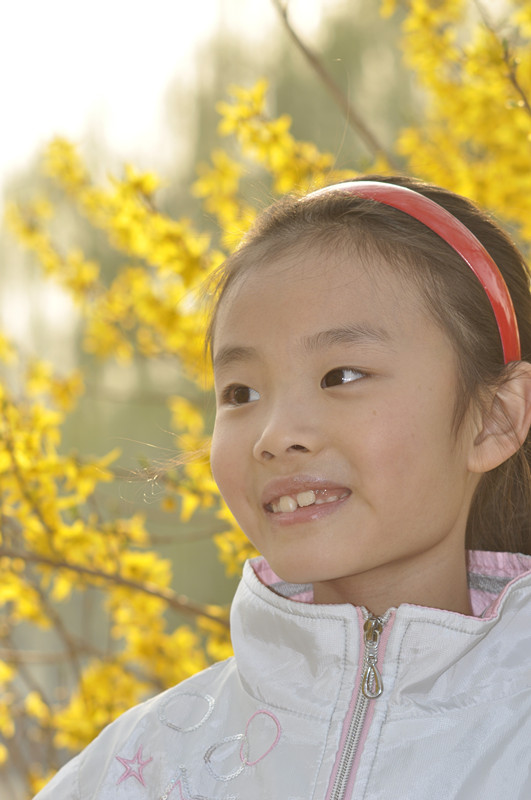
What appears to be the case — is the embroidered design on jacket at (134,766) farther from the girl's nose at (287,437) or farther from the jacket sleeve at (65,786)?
the girl's nose at (287,437)

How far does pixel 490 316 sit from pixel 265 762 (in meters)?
0.40

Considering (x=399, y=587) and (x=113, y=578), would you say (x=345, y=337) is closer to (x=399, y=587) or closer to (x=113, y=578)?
(x=399, y=587)

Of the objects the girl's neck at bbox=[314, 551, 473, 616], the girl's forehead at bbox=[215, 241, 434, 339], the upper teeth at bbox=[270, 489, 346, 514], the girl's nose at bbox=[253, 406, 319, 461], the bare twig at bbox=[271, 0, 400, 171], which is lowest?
the girl's neck at bbox=[314, 551, 473, 616]

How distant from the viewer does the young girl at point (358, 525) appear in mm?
598

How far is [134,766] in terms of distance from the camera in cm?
69

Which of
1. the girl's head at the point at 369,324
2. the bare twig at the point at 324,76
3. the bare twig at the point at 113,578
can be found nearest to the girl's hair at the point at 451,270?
the girl's head at the point at 369,324

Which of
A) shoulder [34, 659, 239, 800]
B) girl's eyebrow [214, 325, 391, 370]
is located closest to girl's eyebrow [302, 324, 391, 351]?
girl's eyebrow [214, 325, 391, 370]

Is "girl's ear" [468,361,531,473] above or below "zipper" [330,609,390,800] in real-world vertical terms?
above

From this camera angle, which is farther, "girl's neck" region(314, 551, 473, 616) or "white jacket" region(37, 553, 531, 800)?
"girl's neck" region(314, 551, 473, 616)

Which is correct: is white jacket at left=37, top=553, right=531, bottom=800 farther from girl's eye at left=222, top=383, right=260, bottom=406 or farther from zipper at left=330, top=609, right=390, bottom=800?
girl's eye at left=222, top=383, right=260, bottom=406

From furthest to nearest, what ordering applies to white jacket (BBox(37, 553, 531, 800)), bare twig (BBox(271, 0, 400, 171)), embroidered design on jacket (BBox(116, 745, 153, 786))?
bare twig (BBox(271, 0, 400, 171))
embroidered design on jacket (BBox(116, 745, 153, 786))
white jacket (BBox(37, 553, 531, 800))

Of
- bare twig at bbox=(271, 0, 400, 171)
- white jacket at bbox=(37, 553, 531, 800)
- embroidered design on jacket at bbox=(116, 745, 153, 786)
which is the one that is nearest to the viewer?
white jacket at bbox=(37, 553, 531, 800)

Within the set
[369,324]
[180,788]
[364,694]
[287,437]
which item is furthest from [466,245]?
[180,788]

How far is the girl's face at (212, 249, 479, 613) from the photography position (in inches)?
23.8
